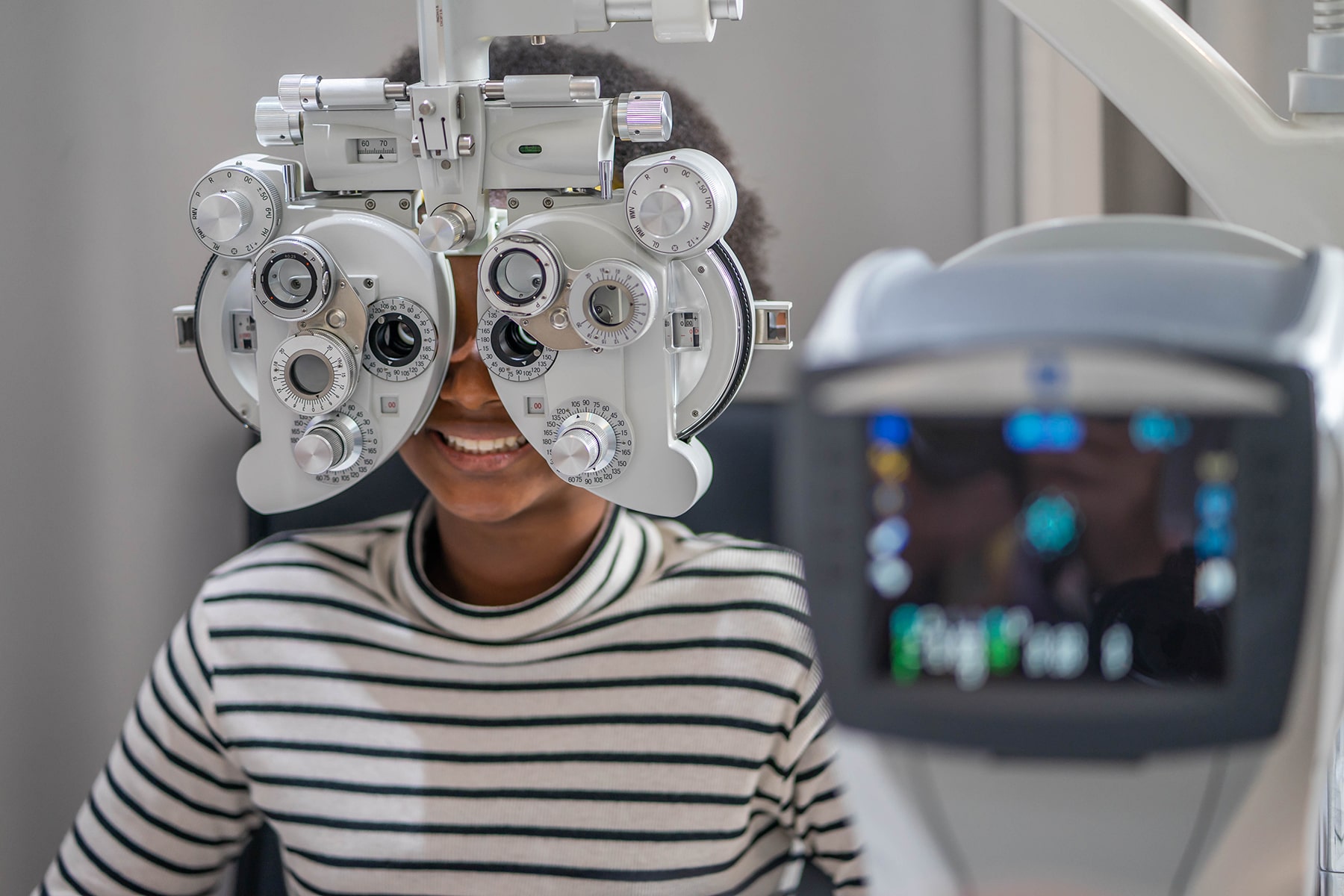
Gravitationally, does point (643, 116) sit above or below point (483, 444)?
above

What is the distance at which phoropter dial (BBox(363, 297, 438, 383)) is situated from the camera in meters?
0.51

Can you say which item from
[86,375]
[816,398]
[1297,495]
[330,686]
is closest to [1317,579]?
[1297,495]

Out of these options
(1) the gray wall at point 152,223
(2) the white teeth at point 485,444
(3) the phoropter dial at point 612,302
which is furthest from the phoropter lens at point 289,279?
(1) the gray wall at point 152,223

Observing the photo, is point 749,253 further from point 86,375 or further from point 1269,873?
point 86,375

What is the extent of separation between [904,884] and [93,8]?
1.44 metres

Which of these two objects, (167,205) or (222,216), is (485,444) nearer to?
(222,216)

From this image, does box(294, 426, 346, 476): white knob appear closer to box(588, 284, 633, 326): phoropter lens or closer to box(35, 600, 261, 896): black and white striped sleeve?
box(588, 284, 633, 326): phoropter lens

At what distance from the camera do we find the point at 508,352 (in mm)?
524

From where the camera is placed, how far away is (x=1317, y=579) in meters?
0.27

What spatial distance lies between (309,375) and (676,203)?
0.19 meters

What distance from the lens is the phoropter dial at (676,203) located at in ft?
1.59

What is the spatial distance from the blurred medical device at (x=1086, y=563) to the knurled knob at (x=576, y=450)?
0.71 ft

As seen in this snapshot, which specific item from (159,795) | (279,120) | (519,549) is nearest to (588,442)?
(279,120)

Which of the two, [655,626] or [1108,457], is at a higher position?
[1108,457]
